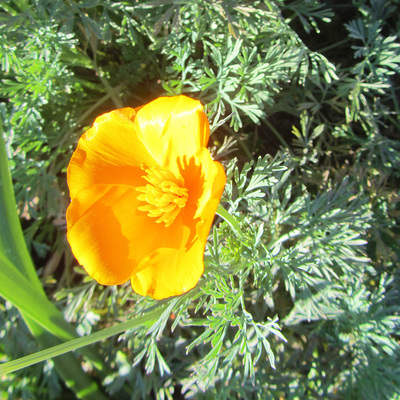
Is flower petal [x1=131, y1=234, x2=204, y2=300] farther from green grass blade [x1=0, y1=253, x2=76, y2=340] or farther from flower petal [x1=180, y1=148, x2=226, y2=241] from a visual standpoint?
green grass blade [x1=0, y1=253, x2=76, y2=340]

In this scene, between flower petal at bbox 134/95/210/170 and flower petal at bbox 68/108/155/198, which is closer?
flower petal at bbox 134/95/210/170

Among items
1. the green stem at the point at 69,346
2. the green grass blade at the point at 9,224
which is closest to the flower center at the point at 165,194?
the green stem at the point at 69,346

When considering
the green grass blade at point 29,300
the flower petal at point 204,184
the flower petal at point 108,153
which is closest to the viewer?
the flower petal at point 204,184

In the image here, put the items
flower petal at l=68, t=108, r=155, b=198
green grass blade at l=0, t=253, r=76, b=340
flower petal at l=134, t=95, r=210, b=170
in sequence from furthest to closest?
green grass blade at l=0, t=253, r=76, b=340, flower petal at l=68, t=108, r=155, b=198, flower petal at l=134, t=95, r=210, b=170

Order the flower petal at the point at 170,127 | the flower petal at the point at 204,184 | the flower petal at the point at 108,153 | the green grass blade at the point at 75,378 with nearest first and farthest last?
the flower petal at the point at 204,184, the flower petal at the point at 170,127, the flower petal at the point at 108,153, the green grass blade at the point at 75,378

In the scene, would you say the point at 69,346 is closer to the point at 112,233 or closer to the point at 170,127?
the point at 112,233

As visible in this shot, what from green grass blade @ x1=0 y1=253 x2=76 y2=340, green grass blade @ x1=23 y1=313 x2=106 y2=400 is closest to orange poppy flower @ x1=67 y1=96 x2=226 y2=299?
green grass blade @ x1=0 y1=253 x2=76 y2=340

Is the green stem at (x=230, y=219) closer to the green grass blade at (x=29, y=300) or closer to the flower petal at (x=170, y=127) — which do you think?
the flower petal at (x=170, y=127)

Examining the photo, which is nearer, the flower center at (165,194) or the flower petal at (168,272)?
the flower petal at (168,272)

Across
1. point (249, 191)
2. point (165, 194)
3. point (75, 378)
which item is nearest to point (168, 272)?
point (165, 194)
